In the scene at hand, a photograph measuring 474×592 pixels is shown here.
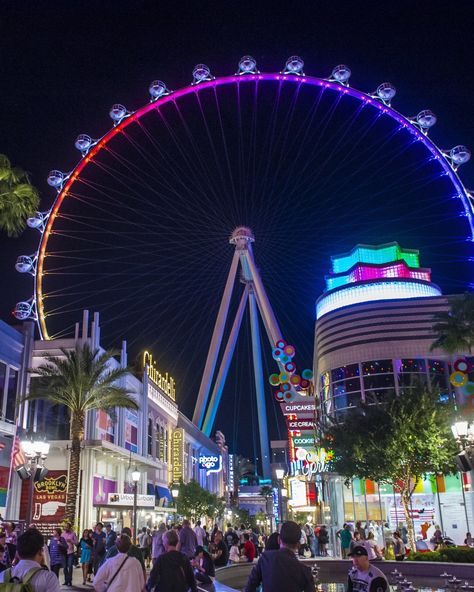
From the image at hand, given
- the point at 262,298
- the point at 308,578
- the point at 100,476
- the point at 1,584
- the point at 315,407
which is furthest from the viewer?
the point at 315,407

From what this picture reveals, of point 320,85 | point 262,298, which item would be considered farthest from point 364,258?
point 320,85

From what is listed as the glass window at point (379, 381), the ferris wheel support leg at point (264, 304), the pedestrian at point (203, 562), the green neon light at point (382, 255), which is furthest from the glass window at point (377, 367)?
the pedestrian at point (203, 562)

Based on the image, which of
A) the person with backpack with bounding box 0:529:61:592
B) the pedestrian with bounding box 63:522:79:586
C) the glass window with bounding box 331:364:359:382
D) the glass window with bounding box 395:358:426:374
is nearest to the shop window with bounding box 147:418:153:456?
the glass window with bounding box 331:364:359:382

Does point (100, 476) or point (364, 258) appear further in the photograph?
point (364, 258)

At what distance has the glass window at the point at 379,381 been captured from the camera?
51.9 m

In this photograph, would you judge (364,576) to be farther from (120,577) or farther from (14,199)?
(14,199)

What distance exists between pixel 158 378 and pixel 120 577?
164 ft

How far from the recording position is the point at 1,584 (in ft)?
16.0

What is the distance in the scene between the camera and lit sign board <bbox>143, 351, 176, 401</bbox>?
2058 inches

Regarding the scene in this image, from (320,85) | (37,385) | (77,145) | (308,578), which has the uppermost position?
(320,85)

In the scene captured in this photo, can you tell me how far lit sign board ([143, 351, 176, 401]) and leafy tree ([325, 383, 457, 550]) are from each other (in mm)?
22542

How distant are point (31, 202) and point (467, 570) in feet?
57.2

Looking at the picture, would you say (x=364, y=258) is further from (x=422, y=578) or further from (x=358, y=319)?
(x=422, y=578)

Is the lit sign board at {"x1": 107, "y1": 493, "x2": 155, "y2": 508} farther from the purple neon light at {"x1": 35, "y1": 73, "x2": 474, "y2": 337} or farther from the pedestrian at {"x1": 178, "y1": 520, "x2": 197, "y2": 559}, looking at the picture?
the pedestrian at {"x1": 178, "y1": 520, "x2": 197, "y2": 559}
